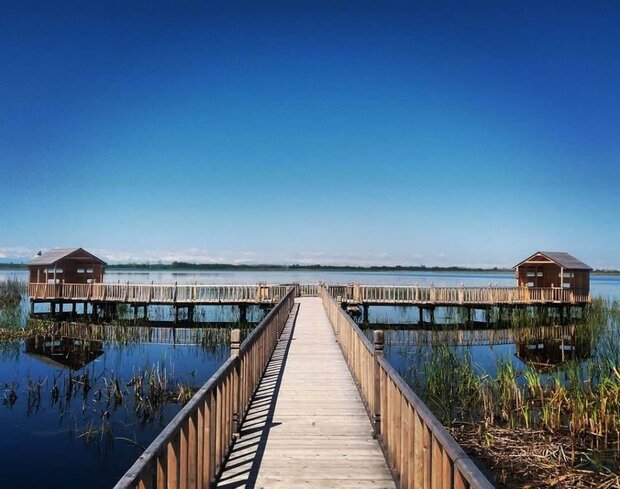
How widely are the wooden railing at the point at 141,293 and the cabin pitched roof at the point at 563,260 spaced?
54.2 feet

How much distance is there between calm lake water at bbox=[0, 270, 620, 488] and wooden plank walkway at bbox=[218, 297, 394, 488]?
317 centimetres

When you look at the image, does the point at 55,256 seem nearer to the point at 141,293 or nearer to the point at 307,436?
the point at 141,293

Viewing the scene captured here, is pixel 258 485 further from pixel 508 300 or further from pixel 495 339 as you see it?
pixel 508 300

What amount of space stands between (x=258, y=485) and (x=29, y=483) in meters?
5.66

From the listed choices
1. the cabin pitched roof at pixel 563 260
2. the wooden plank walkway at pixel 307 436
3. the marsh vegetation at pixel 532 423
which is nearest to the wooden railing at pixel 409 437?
the wooden plank walkway at pixel 307 436

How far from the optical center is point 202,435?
12.9 feet

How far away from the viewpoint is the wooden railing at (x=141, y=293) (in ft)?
88.8

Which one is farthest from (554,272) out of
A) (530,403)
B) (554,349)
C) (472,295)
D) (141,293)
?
(141,293)

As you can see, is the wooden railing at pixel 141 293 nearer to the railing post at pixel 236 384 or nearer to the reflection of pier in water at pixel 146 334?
the reflection of pier in water at pixel 146 334

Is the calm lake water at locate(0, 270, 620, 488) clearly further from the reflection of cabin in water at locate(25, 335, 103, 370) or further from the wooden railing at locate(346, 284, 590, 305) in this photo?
the wooden railing at locate(346, 284, 590, 305)

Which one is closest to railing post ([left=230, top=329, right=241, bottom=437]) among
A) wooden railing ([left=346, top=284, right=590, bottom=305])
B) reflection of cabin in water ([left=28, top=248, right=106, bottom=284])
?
wooden railing ([left=346, top=284, right=590, bottom=305])

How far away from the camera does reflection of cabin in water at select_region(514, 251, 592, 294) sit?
28.5 metres

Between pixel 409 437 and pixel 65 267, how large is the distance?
31.0m

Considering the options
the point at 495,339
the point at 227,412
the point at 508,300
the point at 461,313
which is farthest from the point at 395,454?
the point at 461,313
